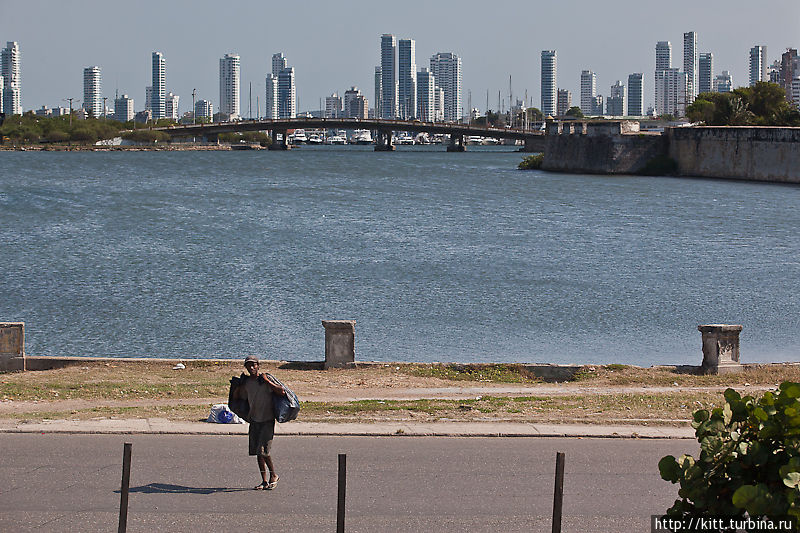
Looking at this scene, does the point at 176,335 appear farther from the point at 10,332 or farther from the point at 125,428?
the point at 125,428

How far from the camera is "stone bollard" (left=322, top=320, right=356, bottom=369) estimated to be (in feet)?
64.7

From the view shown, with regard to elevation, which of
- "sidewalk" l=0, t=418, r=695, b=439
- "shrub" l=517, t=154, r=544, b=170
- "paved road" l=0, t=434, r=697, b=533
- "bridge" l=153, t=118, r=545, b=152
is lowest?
"paved road" l=0, t=434, r=697, b=533

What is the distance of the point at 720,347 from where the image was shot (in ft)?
66.0

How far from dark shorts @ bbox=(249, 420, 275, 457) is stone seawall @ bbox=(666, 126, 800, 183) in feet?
292

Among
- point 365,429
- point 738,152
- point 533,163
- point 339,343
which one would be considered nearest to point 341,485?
point 365,429

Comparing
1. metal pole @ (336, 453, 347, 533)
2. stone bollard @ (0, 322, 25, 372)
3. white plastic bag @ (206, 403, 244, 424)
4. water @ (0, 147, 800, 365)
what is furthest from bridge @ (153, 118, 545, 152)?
metal pole @ (336, 453, 347, 533)

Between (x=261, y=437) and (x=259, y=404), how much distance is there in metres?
0.34

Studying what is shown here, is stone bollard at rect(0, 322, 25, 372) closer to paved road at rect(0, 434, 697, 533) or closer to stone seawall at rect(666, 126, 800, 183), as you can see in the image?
paved road at rect(0, 434, 697, 533)

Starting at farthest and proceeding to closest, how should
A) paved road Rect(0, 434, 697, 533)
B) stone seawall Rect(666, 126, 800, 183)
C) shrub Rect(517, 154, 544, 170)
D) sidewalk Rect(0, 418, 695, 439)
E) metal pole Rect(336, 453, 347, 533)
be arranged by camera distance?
shrub Rect(517, 154, 544, 170), stone seawall Rect(666, 126, 800, 183), sidewalk Rect(0, 418, 695, 439), paved road Rect(0, 434, 697, 533), metal pole Rect(336, 453, 347, 533)

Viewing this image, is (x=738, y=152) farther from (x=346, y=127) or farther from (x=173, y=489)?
(x=173, y=489)

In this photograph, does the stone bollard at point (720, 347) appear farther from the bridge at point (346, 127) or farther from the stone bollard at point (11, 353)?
the bridge at point (346, 127)

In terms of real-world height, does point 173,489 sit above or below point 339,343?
below

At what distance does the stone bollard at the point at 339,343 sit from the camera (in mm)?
19734

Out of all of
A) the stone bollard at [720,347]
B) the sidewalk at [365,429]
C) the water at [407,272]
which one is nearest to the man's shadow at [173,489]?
the sidewalk at [365,429]
